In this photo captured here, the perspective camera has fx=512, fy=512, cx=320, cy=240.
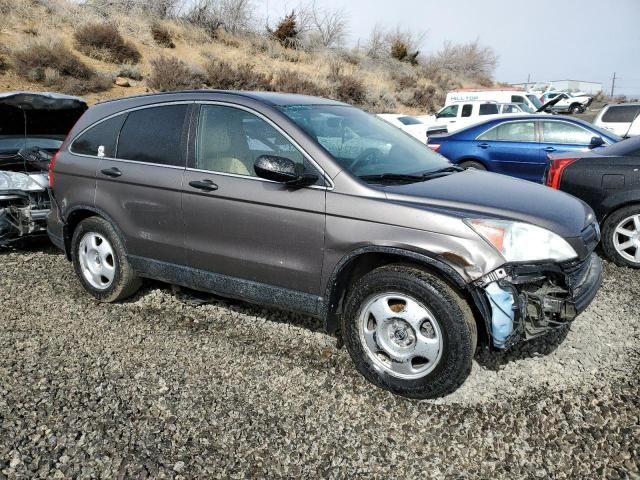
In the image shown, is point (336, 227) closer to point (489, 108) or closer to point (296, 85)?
point (489, 108)

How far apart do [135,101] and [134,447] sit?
2.79 metres

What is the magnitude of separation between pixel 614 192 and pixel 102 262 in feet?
16.4

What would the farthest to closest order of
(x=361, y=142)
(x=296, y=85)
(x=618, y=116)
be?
(x=296, y=85)
(x=618, y=116)
(x=361, y=142)

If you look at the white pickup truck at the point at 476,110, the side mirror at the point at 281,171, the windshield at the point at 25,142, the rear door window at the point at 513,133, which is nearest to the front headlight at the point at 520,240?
the side mirror at the point at 281,171

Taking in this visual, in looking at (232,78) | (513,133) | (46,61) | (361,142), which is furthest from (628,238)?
(232,78)

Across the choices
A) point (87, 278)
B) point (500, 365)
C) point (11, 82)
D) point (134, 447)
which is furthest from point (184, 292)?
point (11, 82)

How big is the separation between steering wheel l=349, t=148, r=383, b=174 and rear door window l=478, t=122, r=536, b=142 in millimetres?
5819

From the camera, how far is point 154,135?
3992mm

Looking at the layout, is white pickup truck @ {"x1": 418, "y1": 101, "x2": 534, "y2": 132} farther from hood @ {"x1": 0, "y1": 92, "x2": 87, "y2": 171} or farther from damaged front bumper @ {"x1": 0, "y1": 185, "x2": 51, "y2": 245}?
damaged front bumper @ {"x1": 0, "y1": 185, "x2": 51, "y2": 245}

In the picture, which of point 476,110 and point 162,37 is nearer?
point 476,110

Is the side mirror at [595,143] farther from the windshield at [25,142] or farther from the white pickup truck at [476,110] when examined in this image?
the white pickup truck at [476,110]

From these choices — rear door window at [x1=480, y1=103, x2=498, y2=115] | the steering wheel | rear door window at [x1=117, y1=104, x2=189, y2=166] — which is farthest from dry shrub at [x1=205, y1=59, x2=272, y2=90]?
the steering wheel

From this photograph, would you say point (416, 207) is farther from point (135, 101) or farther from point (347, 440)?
point (135, 101)

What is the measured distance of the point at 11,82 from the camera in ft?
60.0
